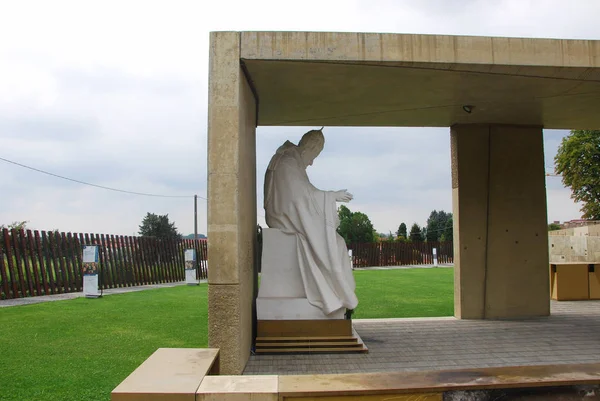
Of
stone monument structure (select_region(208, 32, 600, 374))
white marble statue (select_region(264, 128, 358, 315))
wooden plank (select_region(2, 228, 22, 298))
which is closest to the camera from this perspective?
stone monument structure (select_region(208, 32, 600, 374))

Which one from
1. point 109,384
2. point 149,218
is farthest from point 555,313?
point 149,218

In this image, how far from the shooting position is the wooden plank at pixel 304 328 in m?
5.68

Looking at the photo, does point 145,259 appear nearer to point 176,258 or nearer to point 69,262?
point 176,258

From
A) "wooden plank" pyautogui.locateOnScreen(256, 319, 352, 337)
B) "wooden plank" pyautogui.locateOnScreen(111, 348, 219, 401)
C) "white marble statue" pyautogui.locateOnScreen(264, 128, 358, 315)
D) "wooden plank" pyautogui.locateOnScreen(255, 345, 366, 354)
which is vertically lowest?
"wooden plank" pyautogui.locateOnScreen(255, 345, 366, 354)

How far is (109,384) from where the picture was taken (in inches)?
175

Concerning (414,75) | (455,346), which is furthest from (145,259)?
(414,75)

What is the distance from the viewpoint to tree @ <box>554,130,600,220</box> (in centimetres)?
2423

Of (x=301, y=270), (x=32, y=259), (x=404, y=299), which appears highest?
(x=301, y=270)

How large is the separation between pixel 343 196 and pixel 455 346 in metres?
2.18

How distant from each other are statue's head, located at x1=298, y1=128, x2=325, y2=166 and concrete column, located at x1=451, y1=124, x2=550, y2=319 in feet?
7.96

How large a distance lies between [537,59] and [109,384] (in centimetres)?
501

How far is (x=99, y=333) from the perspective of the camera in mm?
6910

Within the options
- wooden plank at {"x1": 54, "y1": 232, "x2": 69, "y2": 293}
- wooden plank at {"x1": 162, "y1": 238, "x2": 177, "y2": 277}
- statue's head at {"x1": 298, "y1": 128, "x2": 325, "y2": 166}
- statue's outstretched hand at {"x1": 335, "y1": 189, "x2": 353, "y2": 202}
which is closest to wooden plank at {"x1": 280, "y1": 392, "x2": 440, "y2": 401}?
statue's outstretched hand at {"x1": 335, "y1": 189, "x2": 353, "y2": 202}

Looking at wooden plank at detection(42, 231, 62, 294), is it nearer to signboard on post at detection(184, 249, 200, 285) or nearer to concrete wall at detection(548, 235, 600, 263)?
signboard on post at detection(184, 249, 200, 285)
